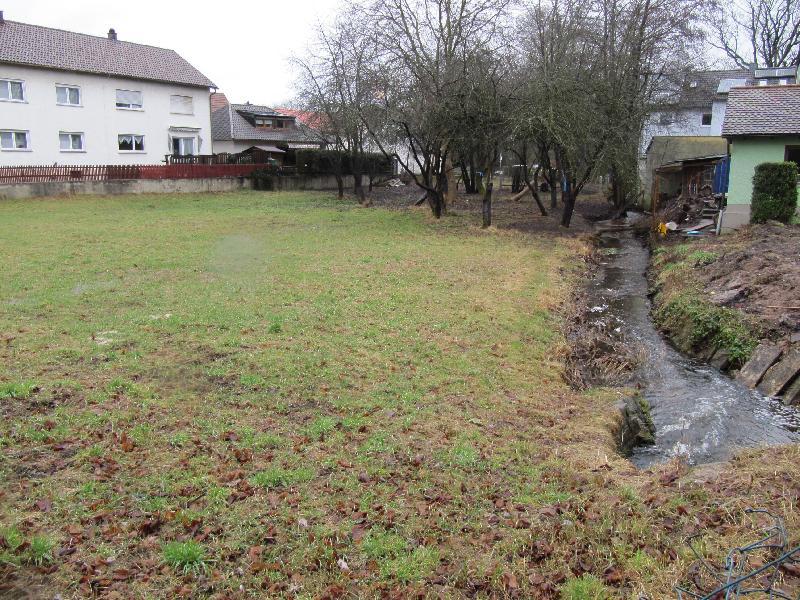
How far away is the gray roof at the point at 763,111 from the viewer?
2259 centimetres

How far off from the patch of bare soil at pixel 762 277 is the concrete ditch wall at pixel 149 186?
2721 cm

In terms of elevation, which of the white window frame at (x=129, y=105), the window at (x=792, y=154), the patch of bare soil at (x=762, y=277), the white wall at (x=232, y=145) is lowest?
the patch of bare soil at (x=762, y=277)

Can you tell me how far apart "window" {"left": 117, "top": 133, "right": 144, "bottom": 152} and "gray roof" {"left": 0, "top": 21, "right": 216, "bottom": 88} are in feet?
11.5

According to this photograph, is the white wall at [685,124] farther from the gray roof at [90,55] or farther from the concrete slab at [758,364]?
the gray roof at [90,55]

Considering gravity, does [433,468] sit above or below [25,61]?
below

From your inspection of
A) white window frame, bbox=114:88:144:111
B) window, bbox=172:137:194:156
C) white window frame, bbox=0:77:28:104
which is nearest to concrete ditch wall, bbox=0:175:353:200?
window, bbox=172:137:194:156

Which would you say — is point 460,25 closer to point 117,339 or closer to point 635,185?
point 635,185

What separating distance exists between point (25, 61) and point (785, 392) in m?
37.3

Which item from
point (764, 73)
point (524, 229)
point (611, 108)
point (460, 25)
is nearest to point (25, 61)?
point (460, 25)

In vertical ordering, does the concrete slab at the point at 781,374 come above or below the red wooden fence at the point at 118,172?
below

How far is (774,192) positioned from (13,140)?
118ft

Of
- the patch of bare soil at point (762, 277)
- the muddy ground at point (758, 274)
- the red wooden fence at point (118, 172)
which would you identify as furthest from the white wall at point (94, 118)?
the patch of bare soil at point (762, 277)

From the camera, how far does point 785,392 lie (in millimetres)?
9820

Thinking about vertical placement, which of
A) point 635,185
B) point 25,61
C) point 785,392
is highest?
point 25,61
